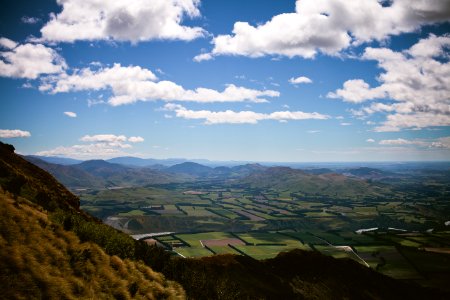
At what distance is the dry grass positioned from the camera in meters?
14.4

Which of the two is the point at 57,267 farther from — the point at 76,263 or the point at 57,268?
the point at 76,263

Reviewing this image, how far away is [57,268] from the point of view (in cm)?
1664

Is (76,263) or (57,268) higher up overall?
(57,268)

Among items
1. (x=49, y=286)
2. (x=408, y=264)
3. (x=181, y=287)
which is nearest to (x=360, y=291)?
(x=181, y=287)

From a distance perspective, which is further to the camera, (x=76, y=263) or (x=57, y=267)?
(x=76, y=263)

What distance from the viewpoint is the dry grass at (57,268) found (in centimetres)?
1439

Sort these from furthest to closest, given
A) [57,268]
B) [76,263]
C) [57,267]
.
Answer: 1. [76,263]
2. [57,267]
3. [57,268]

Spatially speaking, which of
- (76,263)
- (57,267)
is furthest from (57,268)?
(76,263)

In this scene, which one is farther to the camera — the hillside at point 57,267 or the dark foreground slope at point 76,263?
the dark foreground slope at point 76,263

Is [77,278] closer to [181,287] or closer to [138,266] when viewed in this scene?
[138,266]

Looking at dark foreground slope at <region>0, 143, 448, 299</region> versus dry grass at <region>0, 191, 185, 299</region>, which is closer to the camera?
dry grass at <region>0, 191, 185, 299</region>

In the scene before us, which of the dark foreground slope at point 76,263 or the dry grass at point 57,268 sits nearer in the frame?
the dry grass at point 57,268

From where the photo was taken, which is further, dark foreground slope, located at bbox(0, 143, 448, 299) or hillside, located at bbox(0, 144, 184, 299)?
dark foreground slope, located at bbox(0, 143, 448, 299)

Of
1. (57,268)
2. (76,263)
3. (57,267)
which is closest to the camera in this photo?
(57,268)
